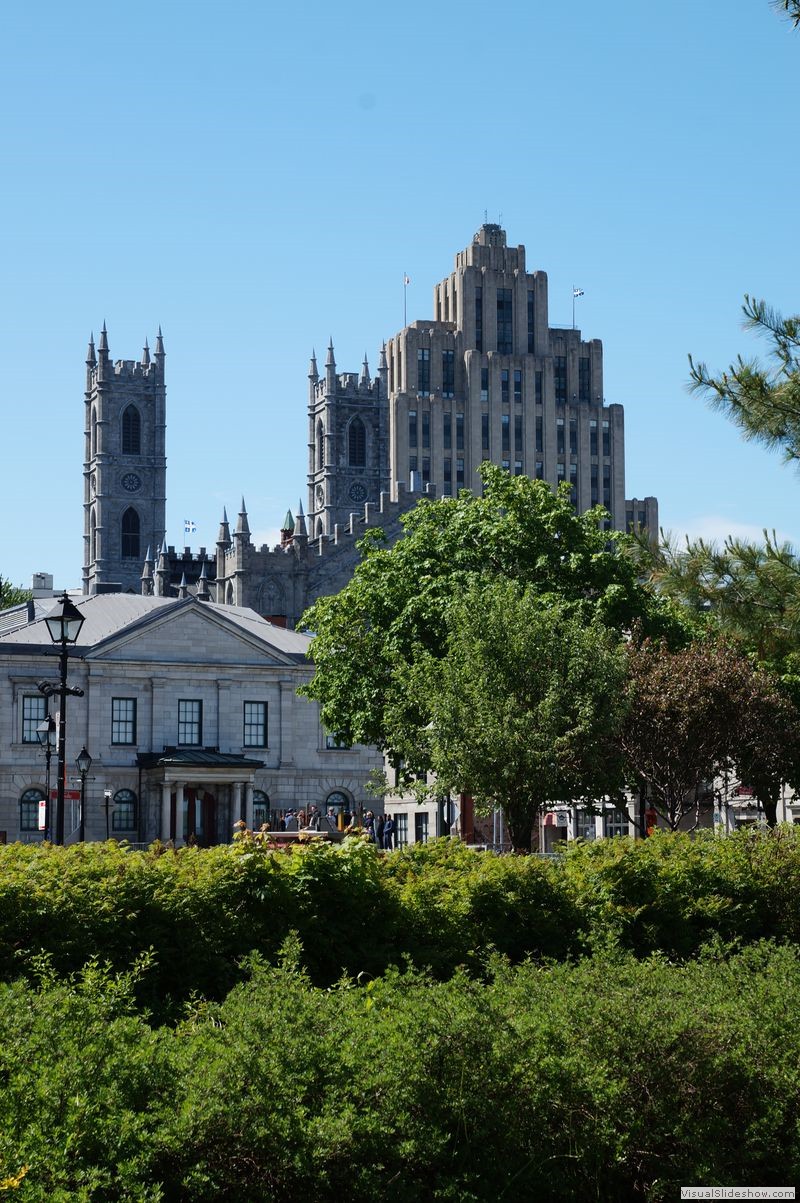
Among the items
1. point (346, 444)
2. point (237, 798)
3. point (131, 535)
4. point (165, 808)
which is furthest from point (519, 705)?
point (131, 535)

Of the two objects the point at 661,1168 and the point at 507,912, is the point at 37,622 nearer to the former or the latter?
the point at 507,912

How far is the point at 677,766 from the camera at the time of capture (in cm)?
3781

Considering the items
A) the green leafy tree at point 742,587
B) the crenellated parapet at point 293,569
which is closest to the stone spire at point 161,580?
the crenellated parapet at point 293,569

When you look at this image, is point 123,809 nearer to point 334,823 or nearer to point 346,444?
point 334,823

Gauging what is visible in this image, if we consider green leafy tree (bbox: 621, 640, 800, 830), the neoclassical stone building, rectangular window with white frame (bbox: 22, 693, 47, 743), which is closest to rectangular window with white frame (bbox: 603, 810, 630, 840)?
green leafy tree (bbox: 621, 640, 800, 830)

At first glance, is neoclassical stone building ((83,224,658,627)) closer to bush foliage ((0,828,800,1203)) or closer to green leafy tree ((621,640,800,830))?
green leafy tree ((621,640,800,830))

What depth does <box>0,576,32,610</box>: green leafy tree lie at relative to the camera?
92.4 metres

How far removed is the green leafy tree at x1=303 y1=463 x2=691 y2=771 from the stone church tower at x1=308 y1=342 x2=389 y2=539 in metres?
104

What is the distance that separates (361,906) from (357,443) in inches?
5801

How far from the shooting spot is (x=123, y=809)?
5656 cm

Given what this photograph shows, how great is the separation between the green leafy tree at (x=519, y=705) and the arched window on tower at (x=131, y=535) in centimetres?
13950

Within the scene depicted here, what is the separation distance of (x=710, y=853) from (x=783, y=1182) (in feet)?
25.4

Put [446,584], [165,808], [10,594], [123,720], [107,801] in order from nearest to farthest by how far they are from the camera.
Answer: [446,584] < [107,801] < [165,808] < [123,720] < [10,594]

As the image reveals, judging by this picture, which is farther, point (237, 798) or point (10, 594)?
point (10, 594)
